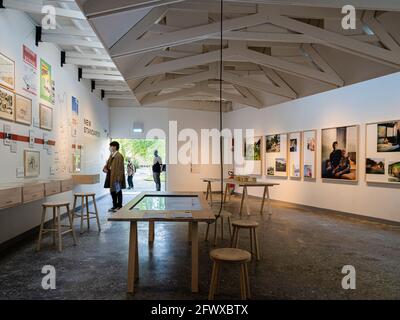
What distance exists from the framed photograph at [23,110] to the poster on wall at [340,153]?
20.7 feet

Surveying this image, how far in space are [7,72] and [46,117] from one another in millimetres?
1479

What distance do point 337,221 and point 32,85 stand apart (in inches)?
250

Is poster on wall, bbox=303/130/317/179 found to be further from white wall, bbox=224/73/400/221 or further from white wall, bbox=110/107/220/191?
white wall, bbox=110/107/220/191

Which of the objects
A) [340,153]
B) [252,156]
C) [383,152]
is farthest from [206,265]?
[252,156]

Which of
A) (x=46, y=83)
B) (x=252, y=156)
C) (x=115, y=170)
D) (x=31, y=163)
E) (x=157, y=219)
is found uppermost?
(x=46, y=83)

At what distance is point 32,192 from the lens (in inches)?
168

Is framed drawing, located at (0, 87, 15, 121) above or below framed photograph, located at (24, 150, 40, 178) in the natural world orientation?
above

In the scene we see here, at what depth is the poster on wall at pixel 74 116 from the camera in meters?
7.38

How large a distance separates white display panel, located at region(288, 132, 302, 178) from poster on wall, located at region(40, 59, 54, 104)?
6.04 m

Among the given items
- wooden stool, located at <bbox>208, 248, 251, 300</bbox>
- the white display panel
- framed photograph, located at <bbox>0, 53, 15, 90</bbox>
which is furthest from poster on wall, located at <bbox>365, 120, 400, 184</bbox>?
framed photograph, located at <bbox>0, 53, 15, 90</bbox>

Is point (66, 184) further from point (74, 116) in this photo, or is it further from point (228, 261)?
point (228, 261)

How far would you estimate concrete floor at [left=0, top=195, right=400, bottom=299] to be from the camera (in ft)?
10.4

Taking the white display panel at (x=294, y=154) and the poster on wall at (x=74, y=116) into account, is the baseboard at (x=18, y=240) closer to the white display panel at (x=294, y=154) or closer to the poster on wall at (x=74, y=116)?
the poster on wall at (x=74, y=116)

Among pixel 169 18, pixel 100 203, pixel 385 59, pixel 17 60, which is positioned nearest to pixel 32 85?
pixel 17 60
